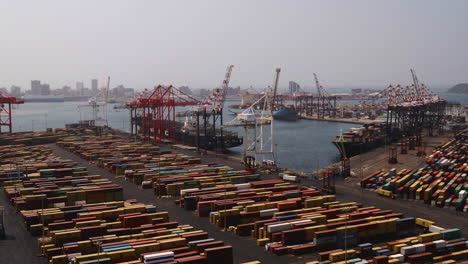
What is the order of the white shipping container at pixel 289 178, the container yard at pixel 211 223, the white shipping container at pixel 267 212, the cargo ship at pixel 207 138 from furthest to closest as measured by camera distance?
the cargo ship at pixel 207 138
the white shipping container at pixel 289 178
the white shipping container at pixel 267 212
the container yard at pixel 211 223

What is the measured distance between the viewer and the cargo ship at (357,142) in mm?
67750

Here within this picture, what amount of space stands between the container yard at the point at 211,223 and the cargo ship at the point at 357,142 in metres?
28.5

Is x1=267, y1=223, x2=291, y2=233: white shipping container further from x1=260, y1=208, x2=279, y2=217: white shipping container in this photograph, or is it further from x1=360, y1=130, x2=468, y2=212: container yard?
x1=360, y1=130, x2=468, y2=212: container yard

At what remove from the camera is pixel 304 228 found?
26578 millimetres

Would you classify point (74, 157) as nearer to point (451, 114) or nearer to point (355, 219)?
point (355, 219)

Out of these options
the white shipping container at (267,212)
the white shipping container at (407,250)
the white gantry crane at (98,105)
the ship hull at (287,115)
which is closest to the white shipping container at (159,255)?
the white shipping container at (267,212)

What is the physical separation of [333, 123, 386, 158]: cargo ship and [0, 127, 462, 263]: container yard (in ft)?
93.5

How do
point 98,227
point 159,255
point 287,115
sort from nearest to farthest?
point 159,255, point 98,227, point 287,115

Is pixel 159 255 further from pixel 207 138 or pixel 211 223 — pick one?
pixel 207 138

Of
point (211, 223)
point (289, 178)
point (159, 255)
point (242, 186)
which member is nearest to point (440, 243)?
point (211, 223)

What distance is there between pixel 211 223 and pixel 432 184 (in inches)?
810

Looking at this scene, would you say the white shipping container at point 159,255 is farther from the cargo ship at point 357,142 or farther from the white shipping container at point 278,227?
the cargo ship at point 357,142

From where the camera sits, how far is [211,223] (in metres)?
30.2

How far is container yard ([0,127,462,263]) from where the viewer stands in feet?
77.7
